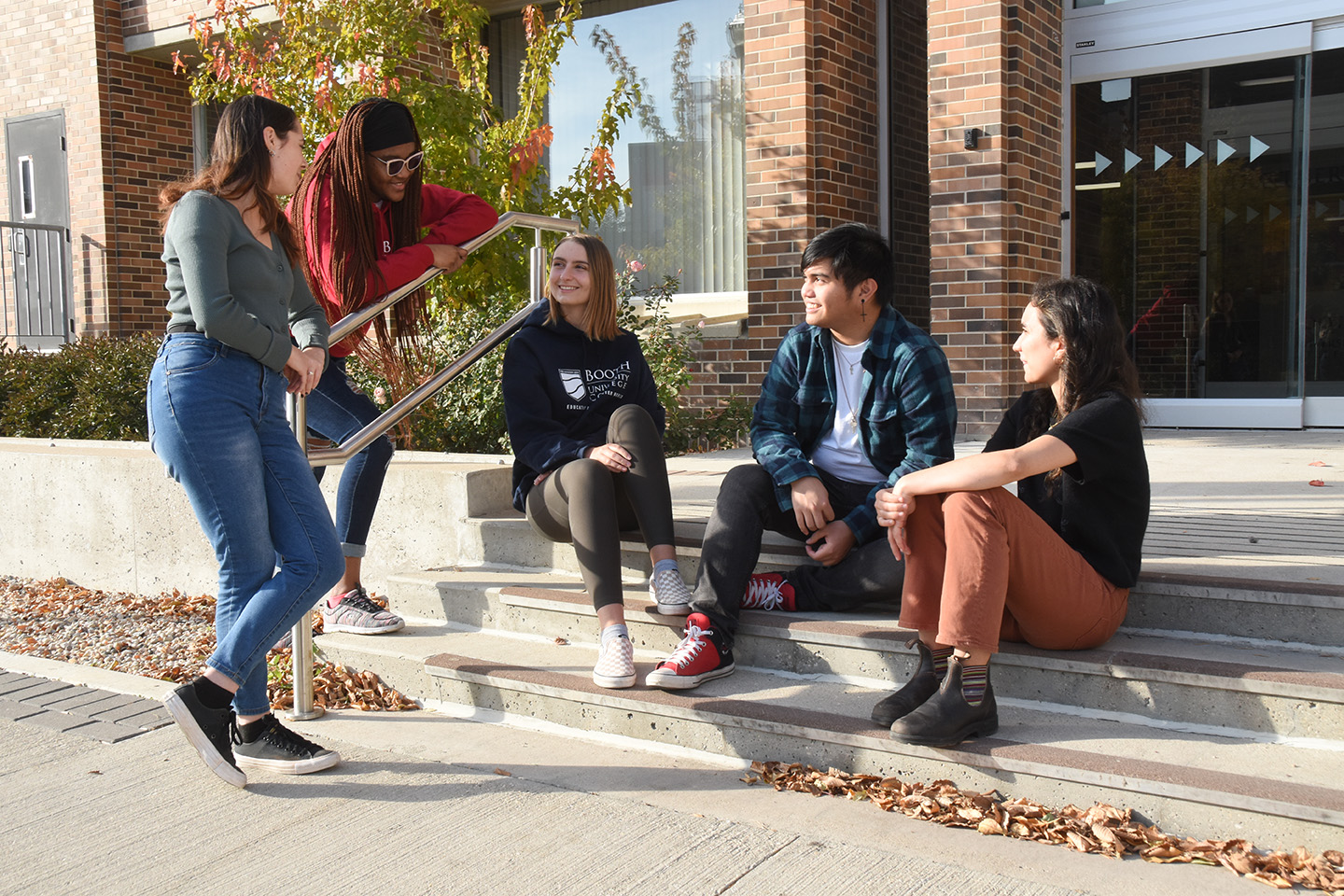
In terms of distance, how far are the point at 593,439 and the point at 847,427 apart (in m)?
0.83

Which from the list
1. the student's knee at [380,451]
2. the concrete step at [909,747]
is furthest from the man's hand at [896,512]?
the student's knee at [380,451]

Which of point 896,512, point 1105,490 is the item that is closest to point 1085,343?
point 1105,490

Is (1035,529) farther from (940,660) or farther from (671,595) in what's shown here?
(671,595)

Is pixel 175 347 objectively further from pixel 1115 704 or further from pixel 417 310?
pixel 1115 704

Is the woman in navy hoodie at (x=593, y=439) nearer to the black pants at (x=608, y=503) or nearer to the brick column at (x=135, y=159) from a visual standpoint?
the black pants at (x=608, y=503)

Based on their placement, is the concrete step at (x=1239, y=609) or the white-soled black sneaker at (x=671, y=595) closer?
the concrete step at (x=1239, y=609)

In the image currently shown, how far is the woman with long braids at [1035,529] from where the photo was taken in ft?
8.79

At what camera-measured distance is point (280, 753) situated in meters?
3.04

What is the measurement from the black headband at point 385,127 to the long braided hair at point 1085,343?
6.79 feet

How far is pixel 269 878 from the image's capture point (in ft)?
8.12

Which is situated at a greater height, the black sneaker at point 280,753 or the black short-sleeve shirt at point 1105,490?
the black short-sleeve shirt at point 1105,490

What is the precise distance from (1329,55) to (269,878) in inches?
298

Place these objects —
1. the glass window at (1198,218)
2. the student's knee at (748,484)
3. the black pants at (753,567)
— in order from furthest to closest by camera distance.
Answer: the glass window at (1198,218), the student's knee at (748,484), the black pants at (753,567)

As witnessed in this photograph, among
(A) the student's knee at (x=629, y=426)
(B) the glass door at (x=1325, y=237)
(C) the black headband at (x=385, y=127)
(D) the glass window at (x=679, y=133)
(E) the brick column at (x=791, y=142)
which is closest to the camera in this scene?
(A) the student's knee at (x=629, y=426)
